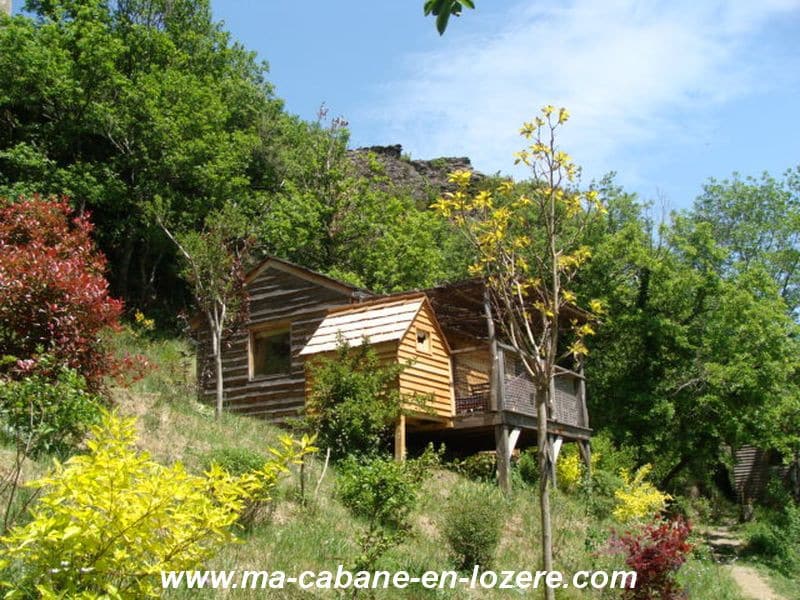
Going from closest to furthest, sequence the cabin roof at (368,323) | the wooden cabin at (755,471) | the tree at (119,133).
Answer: the cabin roof at (368,323), the tree at (119,133), the wooden cabin at (755,471)

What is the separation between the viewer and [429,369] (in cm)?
1878

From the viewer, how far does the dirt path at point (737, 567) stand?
20919mm

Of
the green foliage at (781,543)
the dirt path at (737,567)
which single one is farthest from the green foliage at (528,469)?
the green foliage at (781,543)

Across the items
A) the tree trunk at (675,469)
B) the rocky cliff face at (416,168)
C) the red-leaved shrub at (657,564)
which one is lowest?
the tree trunk at (675,469)

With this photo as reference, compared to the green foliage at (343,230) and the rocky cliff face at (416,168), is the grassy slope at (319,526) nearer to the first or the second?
the green foliage at (343,230)

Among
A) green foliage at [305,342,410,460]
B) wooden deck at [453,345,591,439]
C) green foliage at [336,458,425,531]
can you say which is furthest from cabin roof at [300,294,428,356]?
green foliage at [336,458,425,531]

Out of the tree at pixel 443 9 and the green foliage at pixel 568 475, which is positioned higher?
the tree at pixel 443 9

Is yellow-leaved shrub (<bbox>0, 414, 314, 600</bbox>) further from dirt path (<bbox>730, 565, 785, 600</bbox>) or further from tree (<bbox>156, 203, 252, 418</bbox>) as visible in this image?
dirt path (<bbox>730, 565, 785, 600</bbox>)

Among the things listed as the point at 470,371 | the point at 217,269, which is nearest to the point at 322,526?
the point at 217,269

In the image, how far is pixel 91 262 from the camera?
14.1 m

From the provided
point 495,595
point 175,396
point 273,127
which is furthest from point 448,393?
point 273,127

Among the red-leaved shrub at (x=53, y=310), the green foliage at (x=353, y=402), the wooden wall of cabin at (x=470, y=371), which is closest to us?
the red-leaved shrub at (x=53, y=310)

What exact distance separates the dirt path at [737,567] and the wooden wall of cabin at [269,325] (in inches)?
468

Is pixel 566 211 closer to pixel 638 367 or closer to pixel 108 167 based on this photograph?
pixel 638 367
